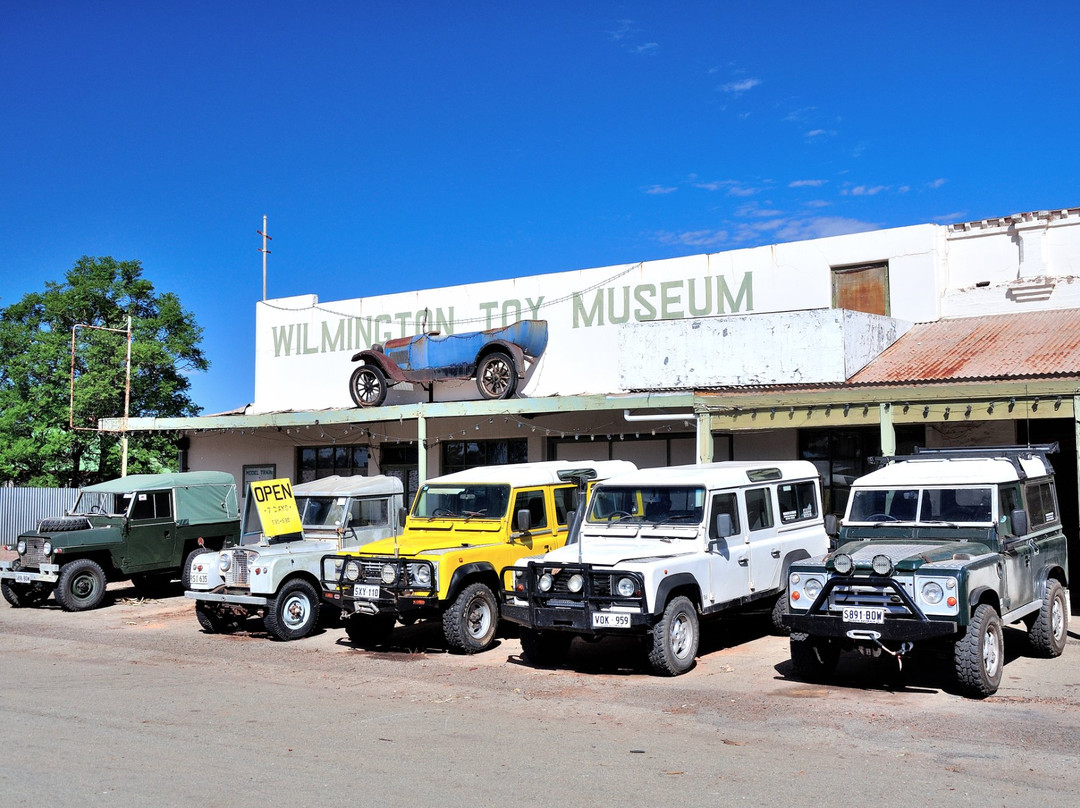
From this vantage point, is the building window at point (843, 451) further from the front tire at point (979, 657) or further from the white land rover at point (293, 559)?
the front tire at point (979, 657)

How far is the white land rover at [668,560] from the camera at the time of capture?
31.5 feet

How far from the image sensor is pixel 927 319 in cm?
1883

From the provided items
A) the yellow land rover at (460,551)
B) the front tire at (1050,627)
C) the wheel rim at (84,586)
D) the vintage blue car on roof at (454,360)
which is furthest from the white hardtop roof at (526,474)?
the vintage blue car on roof at (454,360)

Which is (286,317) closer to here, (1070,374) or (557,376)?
(557,376)

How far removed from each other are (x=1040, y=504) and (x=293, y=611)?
8.77 metres

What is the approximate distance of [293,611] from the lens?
12.8m

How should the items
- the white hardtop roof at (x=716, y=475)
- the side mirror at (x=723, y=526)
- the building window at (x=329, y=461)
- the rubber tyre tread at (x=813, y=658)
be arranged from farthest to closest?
1. the building window at (x=329, y=461)
2. the white hardtop roof at (x=716, y=475)
3. the side mirror at (x=723, y=526)
4. the rubber tyre tread at (x=813, y=658)

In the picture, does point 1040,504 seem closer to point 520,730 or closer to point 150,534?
point 520,730

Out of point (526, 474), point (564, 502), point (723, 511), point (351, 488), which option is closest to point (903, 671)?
point (723, 511)

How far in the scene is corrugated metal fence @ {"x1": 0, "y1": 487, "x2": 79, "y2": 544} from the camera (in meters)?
27.6

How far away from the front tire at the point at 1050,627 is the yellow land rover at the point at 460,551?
5.21 meters

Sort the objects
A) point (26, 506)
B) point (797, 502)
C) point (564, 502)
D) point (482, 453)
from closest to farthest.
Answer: point (797, 502), point (564, 502), point (482, 453), point (26, 506)

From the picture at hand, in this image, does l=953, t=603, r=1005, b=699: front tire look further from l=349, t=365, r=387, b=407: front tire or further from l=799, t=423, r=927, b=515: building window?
l=349, t=365, r=387, b=407: front tire

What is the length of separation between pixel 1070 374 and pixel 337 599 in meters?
9.53
